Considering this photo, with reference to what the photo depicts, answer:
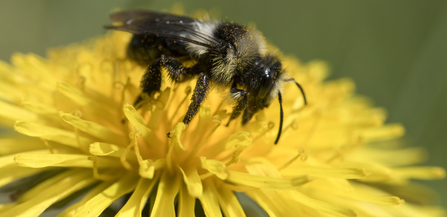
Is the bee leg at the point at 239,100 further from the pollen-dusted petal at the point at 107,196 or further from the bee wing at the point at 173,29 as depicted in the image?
the pollen-dusted petal at the point at 107,196

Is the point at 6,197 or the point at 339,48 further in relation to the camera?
the point at 339,48

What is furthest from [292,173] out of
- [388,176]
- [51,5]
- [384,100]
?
[51,5]

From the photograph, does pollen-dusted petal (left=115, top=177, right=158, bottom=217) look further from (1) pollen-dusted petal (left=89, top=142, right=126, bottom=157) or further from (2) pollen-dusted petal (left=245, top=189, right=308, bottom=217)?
(2) pollen-dusted petal (left=245, top=189, right=308, bottom=217)

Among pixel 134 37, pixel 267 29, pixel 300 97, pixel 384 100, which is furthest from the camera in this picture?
pixel 267 29

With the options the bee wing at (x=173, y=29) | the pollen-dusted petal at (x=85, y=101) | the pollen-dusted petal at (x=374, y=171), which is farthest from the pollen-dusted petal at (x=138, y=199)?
the pollen-dusted petal at (x=374, y=171)

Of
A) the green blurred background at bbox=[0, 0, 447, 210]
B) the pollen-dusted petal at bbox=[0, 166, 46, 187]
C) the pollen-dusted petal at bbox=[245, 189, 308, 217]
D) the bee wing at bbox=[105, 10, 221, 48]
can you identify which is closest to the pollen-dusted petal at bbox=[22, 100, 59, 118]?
the pollen-dusted petal at bbox=[0, 166, 46, 187]

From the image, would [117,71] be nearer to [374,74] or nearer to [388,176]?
[388,176]
